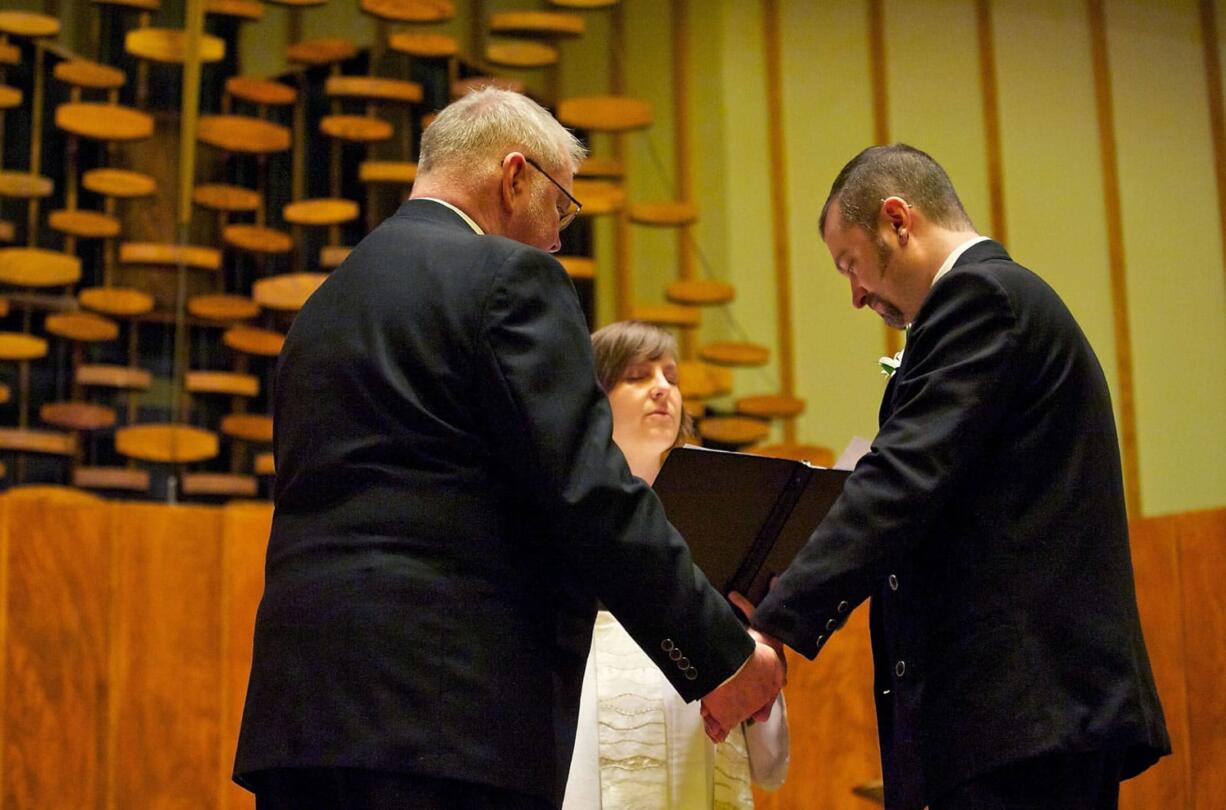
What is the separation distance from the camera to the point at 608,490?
4.89 ft

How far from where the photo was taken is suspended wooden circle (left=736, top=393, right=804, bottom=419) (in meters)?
5.11

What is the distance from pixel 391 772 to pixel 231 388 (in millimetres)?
3671

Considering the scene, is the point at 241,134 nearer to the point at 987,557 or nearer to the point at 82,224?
the point at 82,224

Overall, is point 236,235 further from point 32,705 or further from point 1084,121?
point 1084,121

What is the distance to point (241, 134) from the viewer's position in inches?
200

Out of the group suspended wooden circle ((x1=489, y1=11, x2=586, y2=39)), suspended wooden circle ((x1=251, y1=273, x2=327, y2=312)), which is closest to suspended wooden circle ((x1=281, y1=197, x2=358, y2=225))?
suspended wooden circle ((x1=251, y1=273, x2=327, y2=312))

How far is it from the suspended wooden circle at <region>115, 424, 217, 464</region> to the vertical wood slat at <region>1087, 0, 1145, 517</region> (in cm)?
309

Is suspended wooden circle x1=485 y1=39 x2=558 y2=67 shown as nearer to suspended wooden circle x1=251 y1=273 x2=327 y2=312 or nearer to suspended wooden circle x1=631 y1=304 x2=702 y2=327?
suspended wooden circle x1=631 y1=304 x2=702 y2=327

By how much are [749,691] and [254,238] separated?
3645mm

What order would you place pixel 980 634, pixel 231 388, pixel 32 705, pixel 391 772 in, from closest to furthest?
1. pixel 391 772
2. pixel 980 634
3. pixel 32 705
4. pixel 231 388

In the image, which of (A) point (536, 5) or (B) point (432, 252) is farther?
(A) point (536, 5)

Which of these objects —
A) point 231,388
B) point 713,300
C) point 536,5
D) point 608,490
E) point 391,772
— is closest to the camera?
point 391,772

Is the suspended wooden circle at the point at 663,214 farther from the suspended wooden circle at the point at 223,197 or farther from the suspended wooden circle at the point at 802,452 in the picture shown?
the suspended wooden circle at the point at 223,197

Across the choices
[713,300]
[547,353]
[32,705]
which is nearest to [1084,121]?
[713,300]
